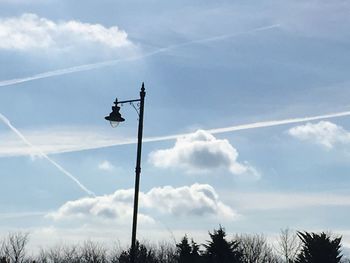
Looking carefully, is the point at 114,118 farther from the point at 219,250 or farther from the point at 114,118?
the point at 219,250

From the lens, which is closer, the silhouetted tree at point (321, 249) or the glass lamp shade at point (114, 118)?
the glass lamp shade at point (114, 118)

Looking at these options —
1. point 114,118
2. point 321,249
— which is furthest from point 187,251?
point 114,118

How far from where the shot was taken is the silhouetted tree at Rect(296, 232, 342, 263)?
4075cm

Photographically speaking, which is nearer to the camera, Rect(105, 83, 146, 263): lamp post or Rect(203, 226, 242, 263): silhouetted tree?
Rect(105, 83, 146, 263): lamp post

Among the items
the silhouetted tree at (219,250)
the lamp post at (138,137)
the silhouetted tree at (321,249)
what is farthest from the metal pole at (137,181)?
the silhouetted tree at (219,250)

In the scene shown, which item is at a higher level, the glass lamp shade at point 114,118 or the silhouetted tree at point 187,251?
the silhouetted tree at point 187,251

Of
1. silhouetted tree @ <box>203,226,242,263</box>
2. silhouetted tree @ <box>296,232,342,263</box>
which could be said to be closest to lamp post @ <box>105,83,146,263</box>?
silhouetted tree @ <box>296,232,342,263</box>

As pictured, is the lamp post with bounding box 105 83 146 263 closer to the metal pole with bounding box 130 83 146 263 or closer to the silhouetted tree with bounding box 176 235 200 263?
the metal pole with bounding box 130 83 146 263

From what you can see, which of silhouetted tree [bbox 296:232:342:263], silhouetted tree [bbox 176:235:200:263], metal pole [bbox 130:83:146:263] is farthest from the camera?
silhouetted tree [bbox 176:235:200:263]

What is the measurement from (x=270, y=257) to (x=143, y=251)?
25575 mm

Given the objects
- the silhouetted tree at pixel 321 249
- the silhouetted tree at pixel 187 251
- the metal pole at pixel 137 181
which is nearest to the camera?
the metal pole at pixel 137 181

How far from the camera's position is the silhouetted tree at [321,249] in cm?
4075

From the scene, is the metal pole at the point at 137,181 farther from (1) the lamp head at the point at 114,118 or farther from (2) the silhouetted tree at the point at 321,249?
(2) the silhouetted tree at the point at 321,249

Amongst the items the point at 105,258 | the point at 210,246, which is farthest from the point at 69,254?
the point at 210,246
